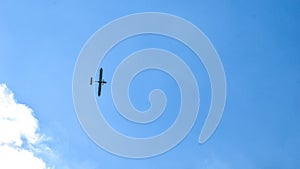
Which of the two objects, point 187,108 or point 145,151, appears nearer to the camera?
point 145,151

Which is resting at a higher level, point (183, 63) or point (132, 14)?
point (132, 14)

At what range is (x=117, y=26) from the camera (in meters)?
47.0

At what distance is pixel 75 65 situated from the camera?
46.2 m

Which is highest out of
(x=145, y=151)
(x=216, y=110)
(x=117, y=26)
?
(x=117, y=26)

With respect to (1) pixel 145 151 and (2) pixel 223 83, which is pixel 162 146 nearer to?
(1) pixel 145 151

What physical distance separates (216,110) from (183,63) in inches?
276

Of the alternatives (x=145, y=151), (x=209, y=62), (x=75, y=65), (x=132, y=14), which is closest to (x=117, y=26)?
(x=132, y=14)

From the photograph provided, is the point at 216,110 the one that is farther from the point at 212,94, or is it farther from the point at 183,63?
the point at 183,63

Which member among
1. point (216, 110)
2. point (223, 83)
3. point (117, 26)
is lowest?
point (216, 110)

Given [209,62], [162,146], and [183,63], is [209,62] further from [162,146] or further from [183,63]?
[162,146]

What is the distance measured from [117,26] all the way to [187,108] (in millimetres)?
13139

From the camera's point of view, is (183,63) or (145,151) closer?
(145,151)

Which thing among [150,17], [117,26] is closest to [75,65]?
[117,26]

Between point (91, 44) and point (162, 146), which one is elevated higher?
point (91, 44)
